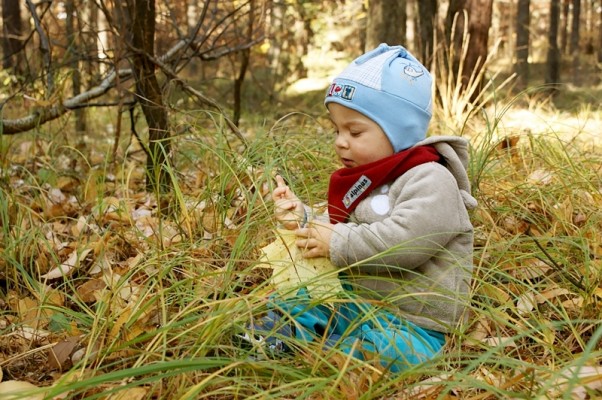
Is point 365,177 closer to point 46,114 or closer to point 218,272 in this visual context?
point 218,272

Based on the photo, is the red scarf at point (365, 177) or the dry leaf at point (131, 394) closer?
the dry leaf at point (131, 394)

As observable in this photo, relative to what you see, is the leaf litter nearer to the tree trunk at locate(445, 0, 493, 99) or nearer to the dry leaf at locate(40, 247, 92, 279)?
the dry leaf at locate(40, 247, 92, 279)

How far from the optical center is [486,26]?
5.91 m

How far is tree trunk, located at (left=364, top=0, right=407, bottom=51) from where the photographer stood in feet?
21.4

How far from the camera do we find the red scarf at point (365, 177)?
2.02 meters

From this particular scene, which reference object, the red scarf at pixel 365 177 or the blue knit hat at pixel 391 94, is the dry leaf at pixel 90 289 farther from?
the blue knit hat at pixel 391 94

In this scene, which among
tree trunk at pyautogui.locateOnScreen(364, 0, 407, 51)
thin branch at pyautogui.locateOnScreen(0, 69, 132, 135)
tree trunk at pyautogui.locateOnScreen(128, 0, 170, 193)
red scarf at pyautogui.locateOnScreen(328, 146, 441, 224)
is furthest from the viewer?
tree trunk at pyautogui.locateOnScreen(364, 0, 407, 51)

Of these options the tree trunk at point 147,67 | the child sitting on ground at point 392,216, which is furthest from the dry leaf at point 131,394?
the tree trunk at point 147,67

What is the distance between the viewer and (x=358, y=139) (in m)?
2.09

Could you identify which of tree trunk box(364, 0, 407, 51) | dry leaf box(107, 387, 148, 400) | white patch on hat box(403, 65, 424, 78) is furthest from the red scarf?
tree trunk box(364, 0, 407, 51)

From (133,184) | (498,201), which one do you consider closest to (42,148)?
(133,184)

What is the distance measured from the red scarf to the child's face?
0.10 feet

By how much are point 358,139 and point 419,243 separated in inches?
14.4

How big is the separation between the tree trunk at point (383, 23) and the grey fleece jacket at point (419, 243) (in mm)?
4659
